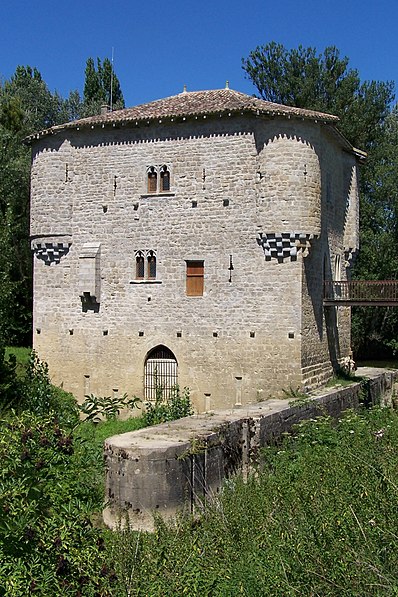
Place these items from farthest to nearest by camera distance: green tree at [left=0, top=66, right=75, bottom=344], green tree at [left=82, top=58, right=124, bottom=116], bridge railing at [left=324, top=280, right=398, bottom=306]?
1. green tree at [left=82, top=58, right=124, bottom=116]
2. green tree at [left=0, top=66, right=75, bottom=344]
3. bridge railing at [left=324, top=280, right=398, bottom=306]

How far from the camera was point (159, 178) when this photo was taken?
74.5ft

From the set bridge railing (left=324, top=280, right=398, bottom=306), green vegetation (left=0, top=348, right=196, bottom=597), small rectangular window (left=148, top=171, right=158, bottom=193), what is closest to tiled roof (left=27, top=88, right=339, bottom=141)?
small rectangular window (left=148, top=171, right=158, bottom=193)

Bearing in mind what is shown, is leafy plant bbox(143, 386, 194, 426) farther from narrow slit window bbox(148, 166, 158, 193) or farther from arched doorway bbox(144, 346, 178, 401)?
narrow slit window bbox(148, 166, 158, 193)

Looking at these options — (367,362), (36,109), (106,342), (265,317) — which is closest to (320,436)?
(265,317)

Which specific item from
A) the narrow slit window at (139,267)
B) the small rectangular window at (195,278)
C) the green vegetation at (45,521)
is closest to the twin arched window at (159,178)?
the narrow slit window at (139,267)

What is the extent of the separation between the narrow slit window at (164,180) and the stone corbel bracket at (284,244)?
3498 mm

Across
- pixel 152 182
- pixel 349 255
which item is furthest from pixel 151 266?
pixel 349 255

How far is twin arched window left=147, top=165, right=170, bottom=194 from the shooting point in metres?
22.7

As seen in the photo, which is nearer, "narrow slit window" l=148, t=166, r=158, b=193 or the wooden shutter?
the wooden shutter

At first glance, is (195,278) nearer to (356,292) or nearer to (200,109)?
(200,109)

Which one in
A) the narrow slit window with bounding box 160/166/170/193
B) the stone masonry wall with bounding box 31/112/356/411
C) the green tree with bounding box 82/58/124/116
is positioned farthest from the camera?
the green tree with bounding box 82/58/124/116

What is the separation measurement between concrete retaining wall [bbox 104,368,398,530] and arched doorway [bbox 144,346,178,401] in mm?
5713

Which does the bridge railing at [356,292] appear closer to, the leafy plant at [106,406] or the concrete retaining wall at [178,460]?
the concrete retaining wall at [178,460]

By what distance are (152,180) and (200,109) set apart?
2691 mm
